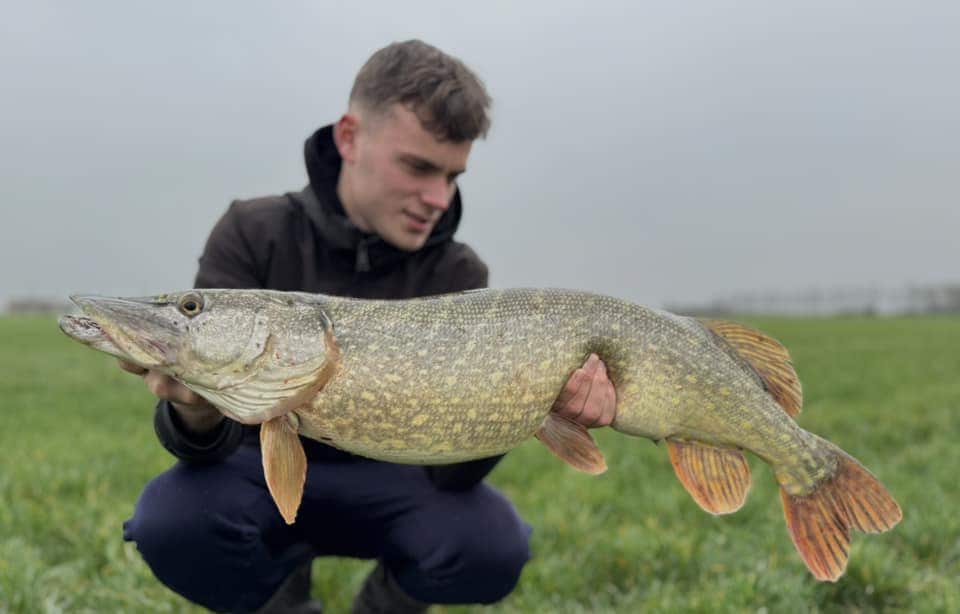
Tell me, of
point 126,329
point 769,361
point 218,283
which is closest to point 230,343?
point 126,329

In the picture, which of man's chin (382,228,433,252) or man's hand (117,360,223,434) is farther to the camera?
man's chin (382,228,433,252)

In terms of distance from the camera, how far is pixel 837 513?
9.43ft

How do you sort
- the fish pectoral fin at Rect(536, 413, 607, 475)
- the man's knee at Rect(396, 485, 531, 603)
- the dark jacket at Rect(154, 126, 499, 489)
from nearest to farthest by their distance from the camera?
1. the fish pectoral fin at Rect(536, 413, 607, 475)
2. the man's knee at Rect(396, 485, 531, 603)
3. the dark jacket at Rect(154, 126, 499, 489)

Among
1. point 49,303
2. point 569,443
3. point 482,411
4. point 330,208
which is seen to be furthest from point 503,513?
point 49,303

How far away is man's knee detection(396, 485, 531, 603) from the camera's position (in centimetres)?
346

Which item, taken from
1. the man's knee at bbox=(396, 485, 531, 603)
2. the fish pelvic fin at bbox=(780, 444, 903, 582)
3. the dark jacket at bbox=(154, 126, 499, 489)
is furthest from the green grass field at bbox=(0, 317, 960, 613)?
the dark jacket at bbox=(154, 126, 499, 489)

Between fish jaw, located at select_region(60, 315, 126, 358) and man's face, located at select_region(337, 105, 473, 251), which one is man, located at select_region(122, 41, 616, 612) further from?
fish jaw, located at select_region(60, 315, 126, 358)

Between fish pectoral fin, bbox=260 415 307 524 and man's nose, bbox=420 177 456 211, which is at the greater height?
man's nose, bbox=420 177 456 211

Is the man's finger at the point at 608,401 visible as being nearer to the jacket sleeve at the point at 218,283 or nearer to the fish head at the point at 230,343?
the fish head at the point at 230,343

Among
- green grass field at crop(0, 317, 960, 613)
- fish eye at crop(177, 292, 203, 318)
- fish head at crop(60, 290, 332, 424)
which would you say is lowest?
green grass field at crop(0, 317, 960, 613)

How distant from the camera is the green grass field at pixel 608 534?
3.66 m

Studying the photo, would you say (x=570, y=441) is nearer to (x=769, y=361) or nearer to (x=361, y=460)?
(x=769, y=361)

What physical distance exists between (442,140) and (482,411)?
4.89 feet

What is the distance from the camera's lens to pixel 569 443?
2898mm
